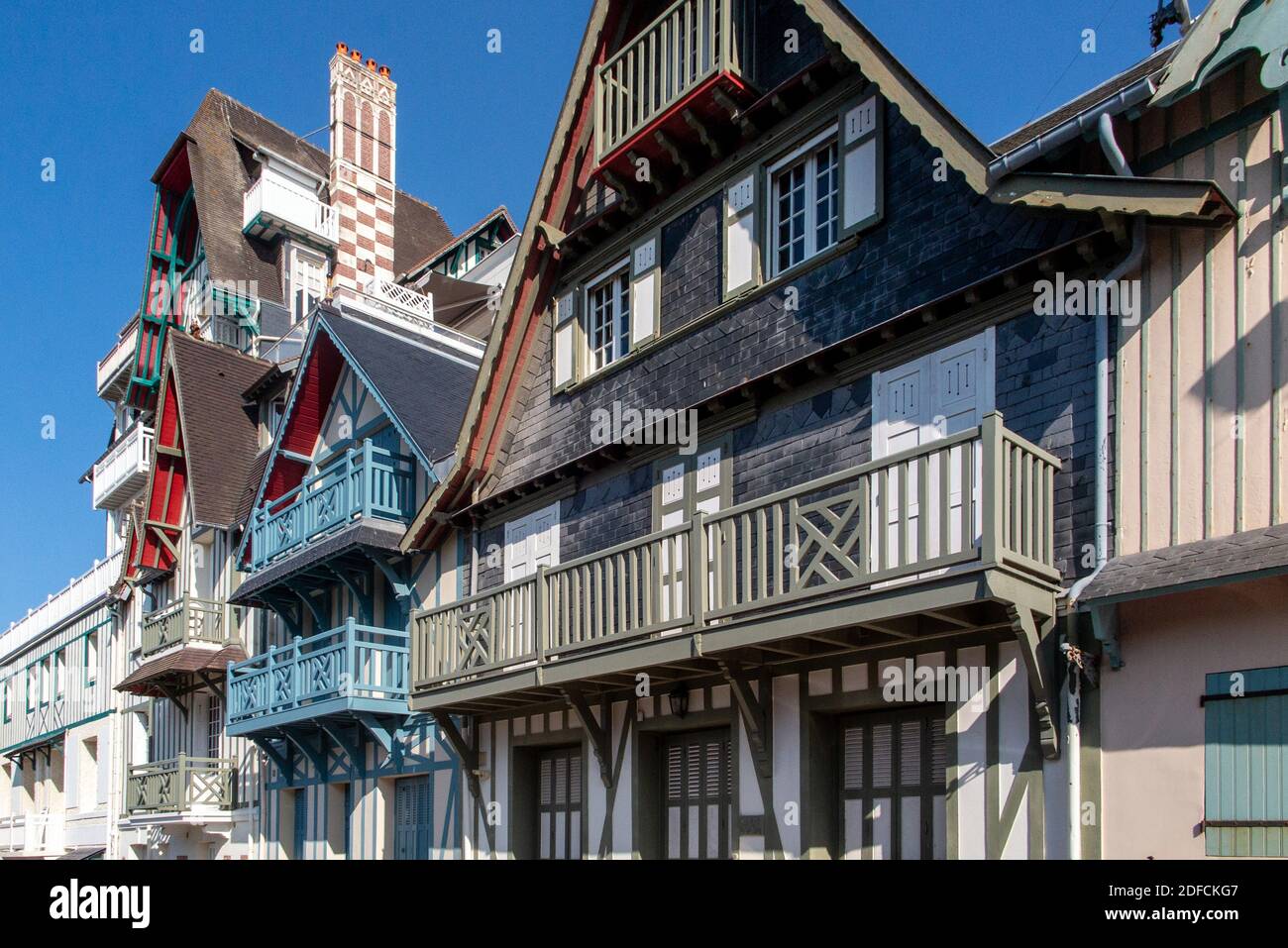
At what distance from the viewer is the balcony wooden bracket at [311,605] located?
19016mm

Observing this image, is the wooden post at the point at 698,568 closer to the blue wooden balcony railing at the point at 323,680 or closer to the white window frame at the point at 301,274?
the blue wooden balcony railing at the point at 323,680

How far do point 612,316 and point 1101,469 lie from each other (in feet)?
23.5

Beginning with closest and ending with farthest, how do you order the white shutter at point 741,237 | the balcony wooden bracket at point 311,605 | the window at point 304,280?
1. the white shutter at point 741,237
2. the balcony wooden bracket at point 311,605
3. the window at point 304,280

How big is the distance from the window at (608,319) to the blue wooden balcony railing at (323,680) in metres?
4.46

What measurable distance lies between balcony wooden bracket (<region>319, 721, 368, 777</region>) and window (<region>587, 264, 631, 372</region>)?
6.64 metres

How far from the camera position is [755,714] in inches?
432

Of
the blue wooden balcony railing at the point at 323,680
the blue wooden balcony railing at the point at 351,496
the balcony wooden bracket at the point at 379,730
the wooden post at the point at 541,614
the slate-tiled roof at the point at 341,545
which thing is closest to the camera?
the wooden post at the point at 541,614

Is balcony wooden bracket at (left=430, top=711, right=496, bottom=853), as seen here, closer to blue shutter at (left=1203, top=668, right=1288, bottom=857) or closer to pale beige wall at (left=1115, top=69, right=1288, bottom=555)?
pale beige wall at (left=1115, top=69, right=1288, bottom=555)

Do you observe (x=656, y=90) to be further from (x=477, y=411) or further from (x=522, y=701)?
(x=522, y=701)

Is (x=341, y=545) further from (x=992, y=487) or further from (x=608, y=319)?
(x=992, y=487)

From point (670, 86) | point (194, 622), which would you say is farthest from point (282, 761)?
point (670, 86)

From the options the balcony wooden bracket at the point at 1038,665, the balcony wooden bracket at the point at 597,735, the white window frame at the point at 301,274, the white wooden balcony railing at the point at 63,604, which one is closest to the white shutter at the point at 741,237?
the balcony wooden bracket at the point at 597,735

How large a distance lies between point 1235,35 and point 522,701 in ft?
30.1

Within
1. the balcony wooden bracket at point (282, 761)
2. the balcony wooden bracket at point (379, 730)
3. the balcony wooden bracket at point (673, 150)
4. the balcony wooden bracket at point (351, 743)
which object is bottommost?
the balcony wooden bracket at point (282, 761)
